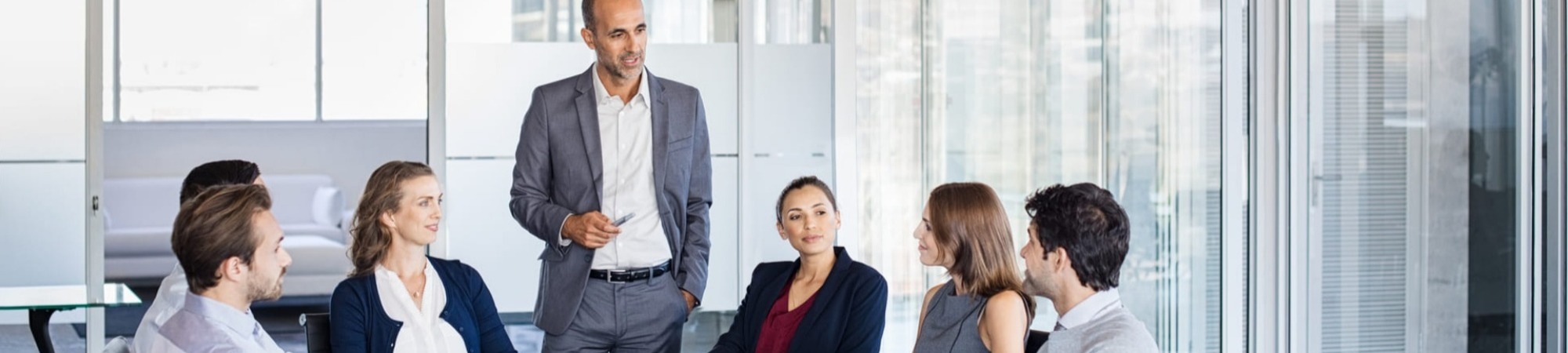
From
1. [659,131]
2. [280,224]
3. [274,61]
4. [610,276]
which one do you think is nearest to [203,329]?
[610,276]

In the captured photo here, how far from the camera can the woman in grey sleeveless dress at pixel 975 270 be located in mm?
2721

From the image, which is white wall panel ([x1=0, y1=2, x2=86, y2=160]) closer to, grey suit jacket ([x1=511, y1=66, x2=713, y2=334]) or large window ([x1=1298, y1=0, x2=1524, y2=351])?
grey suit jacket ([x1=511, y1=66, x2=713, y2=334])

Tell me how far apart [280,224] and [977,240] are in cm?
654

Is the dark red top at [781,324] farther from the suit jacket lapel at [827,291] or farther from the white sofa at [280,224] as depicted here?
the white sofa at [280,224]

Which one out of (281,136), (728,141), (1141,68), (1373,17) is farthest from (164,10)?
(1373,17)

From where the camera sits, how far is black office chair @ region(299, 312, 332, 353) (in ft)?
10.2

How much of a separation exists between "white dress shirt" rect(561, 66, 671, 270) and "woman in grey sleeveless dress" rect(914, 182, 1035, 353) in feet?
2.08

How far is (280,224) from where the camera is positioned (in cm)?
850

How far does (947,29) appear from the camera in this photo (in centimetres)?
490

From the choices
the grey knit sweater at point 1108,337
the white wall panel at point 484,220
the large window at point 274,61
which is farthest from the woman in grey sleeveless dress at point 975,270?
the large window at point 274,61

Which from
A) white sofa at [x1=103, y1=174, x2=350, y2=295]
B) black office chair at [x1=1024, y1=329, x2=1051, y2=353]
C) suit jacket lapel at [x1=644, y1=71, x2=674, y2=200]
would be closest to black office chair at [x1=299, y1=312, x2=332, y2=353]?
suit jacket lapel at [x1=644, y1=71, x2=674, y2=200]

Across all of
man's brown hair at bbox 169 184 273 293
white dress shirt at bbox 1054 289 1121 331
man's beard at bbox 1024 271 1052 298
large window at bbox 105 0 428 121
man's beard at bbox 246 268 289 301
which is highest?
large window at bbox 105 0 428 121

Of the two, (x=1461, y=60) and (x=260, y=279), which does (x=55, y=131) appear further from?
(x=1461, y=60)

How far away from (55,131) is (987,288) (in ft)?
11.1
